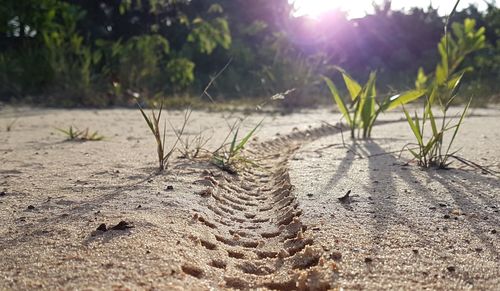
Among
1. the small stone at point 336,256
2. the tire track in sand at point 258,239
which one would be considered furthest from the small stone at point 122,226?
the small stone at point 336,256

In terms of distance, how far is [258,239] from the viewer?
1.05 metres

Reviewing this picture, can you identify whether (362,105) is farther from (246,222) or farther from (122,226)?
(122,226)

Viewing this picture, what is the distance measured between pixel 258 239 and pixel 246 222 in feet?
0.41

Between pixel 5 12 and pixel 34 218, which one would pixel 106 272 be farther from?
pixel 5 12

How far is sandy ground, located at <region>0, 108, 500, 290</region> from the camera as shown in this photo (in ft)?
2.65

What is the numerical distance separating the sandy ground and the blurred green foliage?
89cm

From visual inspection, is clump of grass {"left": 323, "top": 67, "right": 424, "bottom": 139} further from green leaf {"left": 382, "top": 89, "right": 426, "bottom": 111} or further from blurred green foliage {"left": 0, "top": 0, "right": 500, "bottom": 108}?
blurred green foliage {"left": 0, "top": 0, "right": 500, "bottom": 108}

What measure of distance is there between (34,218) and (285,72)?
15.8ft

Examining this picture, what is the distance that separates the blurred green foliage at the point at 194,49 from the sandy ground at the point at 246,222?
0.89 m

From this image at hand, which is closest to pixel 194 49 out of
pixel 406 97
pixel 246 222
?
pixel 406 97

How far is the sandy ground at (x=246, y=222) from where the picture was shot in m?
0.81

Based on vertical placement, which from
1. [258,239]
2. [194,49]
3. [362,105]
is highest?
[194,49]

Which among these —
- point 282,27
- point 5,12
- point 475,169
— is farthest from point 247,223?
point 282,27

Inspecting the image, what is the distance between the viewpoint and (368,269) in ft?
2.76
